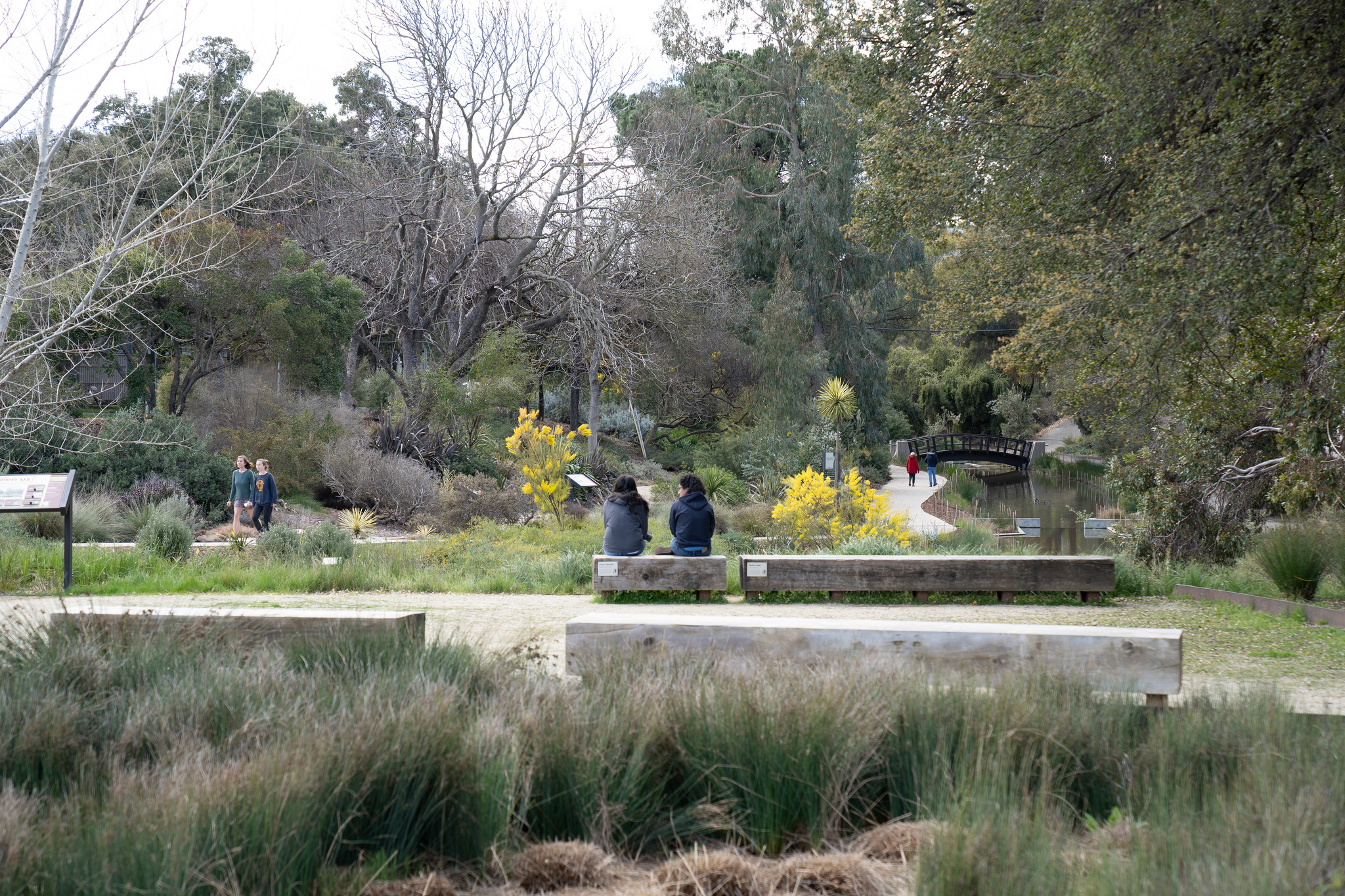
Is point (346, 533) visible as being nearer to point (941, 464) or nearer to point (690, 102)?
point (690, 102)

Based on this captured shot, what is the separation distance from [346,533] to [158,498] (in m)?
6.80

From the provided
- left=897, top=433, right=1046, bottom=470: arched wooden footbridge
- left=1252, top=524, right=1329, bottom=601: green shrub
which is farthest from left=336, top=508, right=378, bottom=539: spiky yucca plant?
left=897, top=433, right=1046, bottom=470: arched wooden footbridge

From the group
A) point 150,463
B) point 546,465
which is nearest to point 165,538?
point 546,465

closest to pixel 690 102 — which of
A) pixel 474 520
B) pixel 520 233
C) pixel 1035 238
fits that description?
pixel 520 233

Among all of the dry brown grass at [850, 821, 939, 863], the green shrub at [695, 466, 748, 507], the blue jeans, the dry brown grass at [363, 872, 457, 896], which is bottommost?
A: the dry brown grass at [363, 872, 457, 896]

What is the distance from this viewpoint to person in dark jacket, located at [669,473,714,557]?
989cm

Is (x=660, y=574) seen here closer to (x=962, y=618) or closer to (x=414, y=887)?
(x=962, y=618)

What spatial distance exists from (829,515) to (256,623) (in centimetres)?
962

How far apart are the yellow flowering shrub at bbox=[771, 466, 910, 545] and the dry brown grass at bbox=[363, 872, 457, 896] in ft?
34.2

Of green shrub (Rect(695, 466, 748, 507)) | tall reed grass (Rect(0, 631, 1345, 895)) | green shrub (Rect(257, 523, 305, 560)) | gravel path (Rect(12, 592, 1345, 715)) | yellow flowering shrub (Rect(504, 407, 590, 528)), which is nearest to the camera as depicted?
tall reed grass (Rect(0, 631, 1345, 895))

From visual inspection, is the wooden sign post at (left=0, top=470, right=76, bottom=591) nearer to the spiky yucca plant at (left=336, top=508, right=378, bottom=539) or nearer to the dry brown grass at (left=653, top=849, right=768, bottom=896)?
the spiky yucca plant at (left=336, top=508, right=378, bottom=539)

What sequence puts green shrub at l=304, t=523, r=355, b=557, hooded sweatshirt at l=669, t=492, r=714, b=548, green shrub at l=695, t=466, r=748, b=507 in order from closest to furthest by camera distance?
hooded sweatshirt at l=669, t=492, r=714, b=548 < green shrub at l=304, t=523, r=355, b=557 < green shrub at l=695, t=466, r=748, b=507

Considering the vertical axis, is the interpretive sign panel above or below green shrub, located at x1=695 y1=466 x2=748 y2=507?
below

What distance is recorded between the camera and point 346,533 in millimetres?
12289
